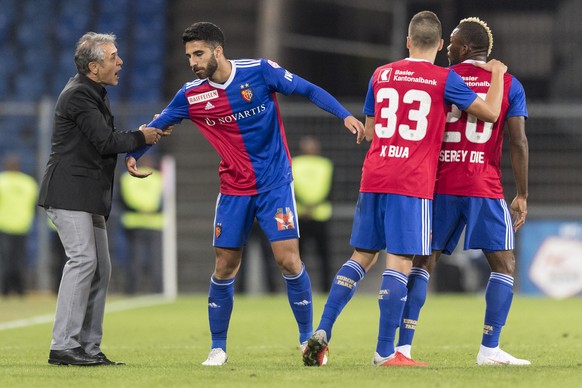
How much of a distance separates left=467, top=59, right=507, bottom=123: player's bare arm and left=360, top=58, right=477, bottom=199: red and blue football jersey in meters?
0.05

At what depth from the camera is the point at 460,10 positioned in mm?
17000

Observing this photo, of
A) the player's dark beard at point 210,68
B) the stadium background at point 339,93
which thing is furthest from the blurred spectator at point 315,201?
the player's dark beard at point 210,68

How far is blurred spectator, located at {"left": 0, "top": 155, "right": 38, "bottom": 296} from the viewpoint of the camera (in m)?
16.3

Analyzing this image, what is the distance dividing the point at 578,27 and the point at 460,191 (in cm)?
1090

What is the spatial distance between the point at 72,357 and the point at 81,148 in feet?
3.90

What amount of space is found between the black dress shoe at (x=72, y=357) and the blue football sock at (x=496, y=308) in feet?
7.26

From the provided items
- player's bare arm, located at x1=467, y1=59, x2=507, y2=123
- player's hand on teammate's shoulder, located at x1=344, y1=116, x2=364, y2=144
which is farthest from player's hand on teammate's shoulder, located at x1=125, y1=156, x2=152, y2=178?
player's bare arm, located at x1=467, y1=59, x2=507, y2=123

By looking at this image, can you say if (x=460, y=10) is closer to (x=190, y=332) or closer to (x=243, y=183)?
(x=190, y=332)

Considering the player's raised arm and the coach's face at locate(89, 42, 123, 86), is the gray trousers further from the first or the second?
the player's raised arm

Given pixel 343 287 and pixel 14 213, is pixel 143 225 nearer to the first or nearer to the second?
pixel 14 213

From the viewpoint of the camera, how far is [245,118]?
699 cm

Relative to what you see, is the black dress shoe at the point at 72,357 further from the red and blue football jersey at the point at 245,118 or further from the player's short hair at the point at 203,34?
the player's short hair at the point at 203,34

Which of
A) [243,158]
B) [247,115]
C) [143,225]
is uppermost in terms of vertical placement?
[247,115]

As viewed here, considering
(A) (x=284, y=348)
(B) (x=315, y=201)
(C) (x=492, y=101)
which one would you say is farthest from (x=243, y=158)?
(B) (x=315, y=201)
